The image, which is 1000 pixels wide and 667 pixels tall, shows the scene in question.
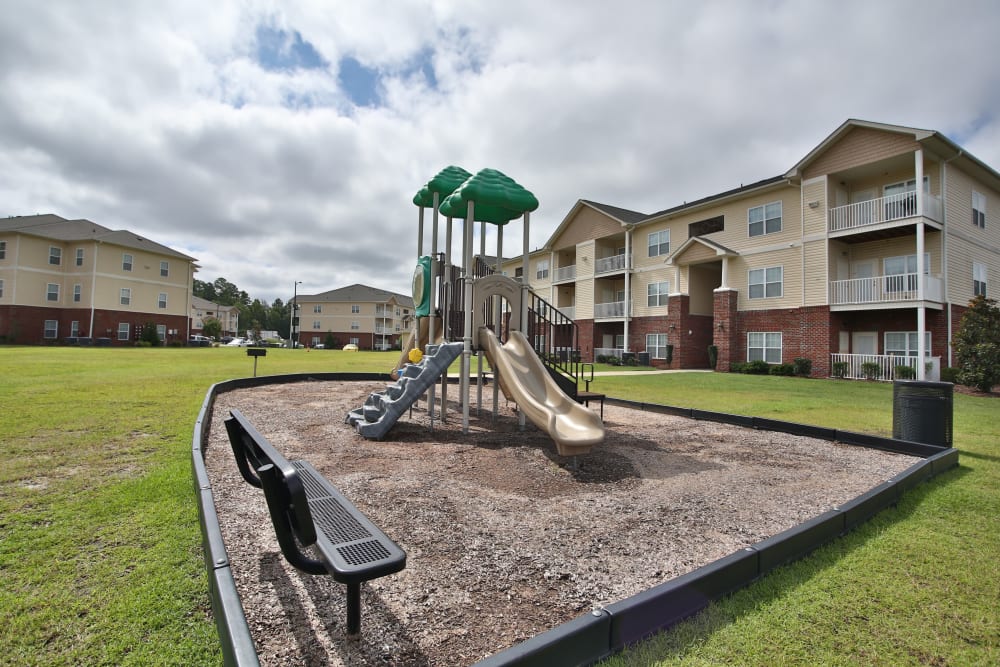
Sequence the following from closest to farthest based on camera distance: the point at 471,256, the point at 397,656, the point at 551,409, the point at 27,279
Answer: the point at 397,656 → the point at 551,409 → the point at 471,256 → the point at 27,279

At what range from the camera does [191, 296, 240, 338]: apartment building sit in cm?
8888

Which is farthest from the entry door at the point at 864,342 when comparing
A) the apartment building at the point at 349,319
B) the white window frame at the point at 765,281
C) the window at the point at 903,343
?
the apartment building at the point at 349,319

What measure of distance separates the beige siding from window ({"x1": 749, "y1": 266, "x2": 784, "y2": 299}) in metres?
4.63

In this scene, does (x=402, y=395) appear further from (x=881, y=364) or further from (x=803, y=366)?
(x=881, y=364)

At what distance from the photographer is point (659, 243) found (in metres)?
29.8

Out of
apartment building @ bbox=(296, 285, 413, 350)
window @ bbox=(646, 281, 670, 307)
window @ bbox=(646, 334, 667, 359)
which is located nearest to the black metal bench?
window @ bbox=(646, 334, 667, 359)

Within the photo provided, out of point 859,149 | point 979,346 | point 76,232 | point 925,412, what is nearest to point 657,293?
point 859,149

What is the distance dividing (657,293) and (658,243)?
327cm

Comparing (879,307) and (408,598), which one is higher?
(879,307)

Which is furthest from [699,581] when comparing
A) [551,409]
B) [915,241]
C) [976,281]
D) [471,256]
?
[976,281]

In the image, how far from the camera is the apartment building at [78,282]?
3838cm

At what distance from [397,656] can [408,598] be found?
0.53m

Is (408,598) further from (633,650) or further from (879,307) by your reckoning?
(879,307)

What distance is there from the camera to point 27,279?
3903 centimetres
